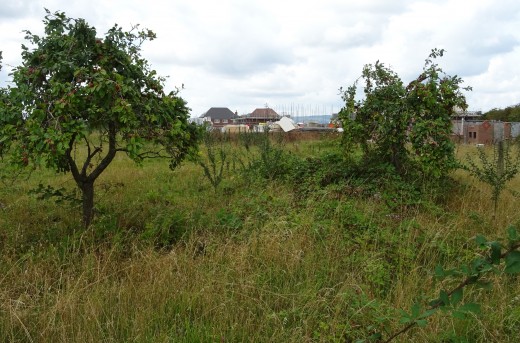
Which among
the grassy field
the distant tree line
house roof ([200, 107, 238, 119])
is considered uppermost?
house roof ([200, 107, 238, 119])

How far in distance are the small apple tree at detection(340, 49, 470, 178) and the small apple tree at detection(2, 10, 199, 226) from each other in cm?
289

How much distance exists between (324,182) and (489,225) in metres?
2.34

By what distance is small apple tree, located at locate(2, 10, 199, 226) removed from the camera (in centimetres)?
360

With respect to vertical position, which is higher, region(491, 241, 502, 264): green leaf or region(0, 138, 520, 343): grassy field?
region(491, 241, 502, 264): green leaf

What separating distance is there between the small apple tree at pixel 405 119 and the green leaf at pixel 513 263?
4.36 meters

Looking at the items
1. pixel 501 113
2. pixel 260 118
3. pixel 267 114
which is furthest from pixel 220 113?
pixel 501 113

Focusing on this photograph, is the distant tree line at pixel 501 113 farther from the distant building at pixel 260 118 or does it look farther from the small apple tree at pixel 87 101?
the small apple tree at pixel 87 101

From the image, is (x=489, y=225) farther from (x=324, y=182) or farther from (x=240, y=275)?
(x=240, y=275)

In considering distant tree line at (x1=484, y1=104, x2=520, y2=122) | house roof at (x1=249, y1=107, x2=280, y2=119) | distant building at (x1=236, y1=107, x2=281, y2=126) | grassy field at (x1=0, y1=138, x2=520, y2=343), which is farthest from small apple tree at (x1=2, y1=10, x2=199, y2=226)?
distant tree line at (x1=484, y1=104, x2=520, y2=122)

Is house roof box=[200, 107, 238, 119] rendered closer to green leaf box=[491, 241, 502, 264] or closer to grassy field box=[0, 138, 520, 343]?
grassy field box=[0, 138, 520, 343]

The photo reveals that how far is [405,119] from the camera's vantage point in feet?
18.9

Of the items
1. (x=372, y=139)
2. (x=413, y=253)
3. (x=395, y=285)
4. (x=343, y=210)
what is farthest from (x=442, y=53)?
(x=395, y=285)

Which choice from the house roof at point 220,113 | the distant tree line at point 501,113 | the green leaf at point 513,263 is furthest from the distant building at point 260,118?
the green leaf at point 513,263

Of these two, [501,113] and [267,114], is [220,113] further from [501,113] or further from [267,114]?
[501,113]
